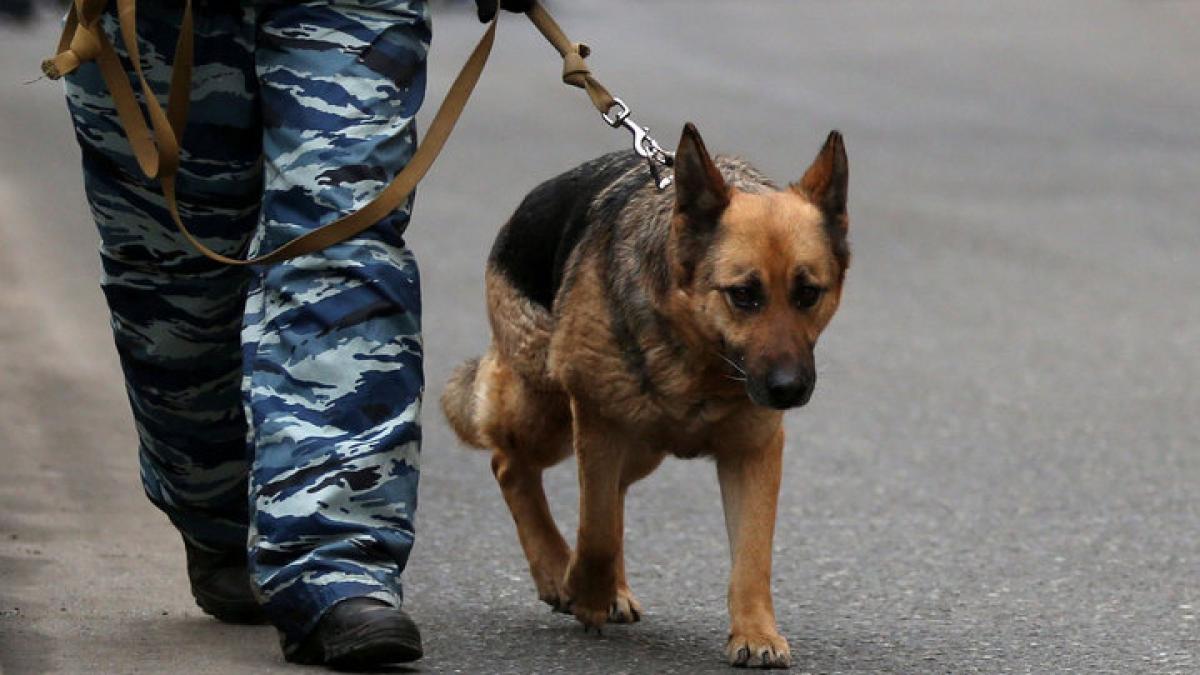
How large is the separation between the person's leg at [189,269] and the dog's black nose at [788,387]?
3.82 feet

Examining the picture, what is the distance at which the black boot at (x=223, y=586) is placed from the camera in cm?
559

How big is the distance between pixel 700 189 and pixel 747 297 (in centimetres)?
29

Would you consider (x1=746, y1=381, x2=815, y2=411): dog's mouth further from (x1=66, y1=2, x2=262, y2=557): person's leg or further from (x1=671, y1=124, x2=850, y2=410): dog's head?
(x1=66, y1=2, x2=262, y2=557): person's leg

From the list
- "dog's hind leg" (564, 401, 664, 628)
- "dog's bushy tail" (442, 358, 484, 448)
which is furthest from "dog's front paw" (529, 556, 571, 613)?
"dog's bushy tail" (442, 358, 484, 448)

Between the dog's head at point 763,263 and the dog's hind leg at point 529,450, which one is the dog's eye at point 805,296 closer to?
the dog's head at point 763,263

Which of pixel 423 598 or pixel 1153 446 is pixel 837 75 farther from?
pixel 423 598

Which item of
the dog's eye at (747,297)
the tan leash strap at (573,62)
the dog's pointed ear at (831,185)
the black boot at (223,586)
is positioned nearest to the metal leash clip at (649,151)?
the tan leash strap at (573,62)

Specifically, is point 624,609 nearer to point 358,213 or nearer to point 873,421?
point 358,213

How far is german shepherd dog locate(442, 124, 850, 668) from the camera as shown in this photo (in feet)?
16.8

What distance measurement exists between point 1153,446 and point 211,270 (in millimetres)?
4370

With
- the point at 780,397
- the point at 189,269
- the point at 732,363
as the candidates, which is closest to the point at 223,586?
the point at 189,269

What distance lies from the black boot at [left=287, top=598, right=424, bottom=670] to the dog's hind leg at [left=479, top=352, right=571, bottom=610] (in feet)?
3.99

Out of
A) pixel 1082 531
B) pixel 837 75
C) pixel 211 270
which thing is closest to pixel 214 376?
pixel 211 270

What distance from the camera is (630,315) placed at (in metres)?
5.38
